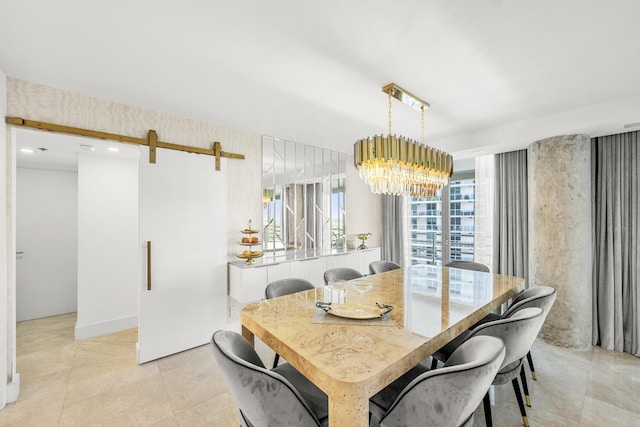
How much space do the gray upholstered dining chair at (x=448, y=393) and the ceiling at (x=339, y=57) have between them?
5.51 feet

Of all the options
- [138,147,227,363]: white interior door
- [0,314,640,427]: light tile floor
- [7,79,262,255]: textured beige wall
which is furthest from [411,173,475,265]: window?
[138,147,227,363]: white interior door

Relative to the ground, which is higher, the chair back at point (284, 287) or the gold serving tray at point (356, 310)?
the gold serving tray at point (356, 310)

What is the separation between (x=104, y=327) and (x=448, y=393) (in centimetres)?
390

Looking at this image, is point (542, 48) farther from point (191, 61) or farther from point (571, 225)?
point (191, 61)

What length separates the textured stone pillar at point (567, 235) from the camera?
→ 9.59ft

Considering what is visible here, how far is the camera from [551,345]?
3057mm

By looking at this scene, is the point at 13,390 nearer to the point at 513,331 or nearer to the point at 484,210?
the point at 513,331

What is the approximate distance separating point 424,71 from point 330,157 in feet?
8.03

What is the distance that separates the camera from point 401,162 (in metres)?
2.16

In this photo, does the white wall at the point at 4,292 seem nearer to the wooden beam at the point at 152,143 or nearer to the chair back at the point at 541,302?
the wooden beam at the point at 152,143

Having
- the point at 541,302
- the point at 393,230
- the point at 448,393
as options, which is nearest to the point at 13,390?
the point at 448,393

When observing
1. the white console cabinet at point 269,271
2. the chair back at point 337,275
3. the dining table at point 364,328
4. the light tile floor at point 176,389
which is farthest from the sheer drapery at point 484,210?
the chair back at point 337,275

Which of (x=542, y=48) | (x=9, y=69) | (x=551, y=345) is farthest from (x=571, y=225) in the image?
(x=9, y=69)

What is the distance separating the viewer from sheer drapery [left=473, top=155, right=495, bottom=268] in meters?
3.86
